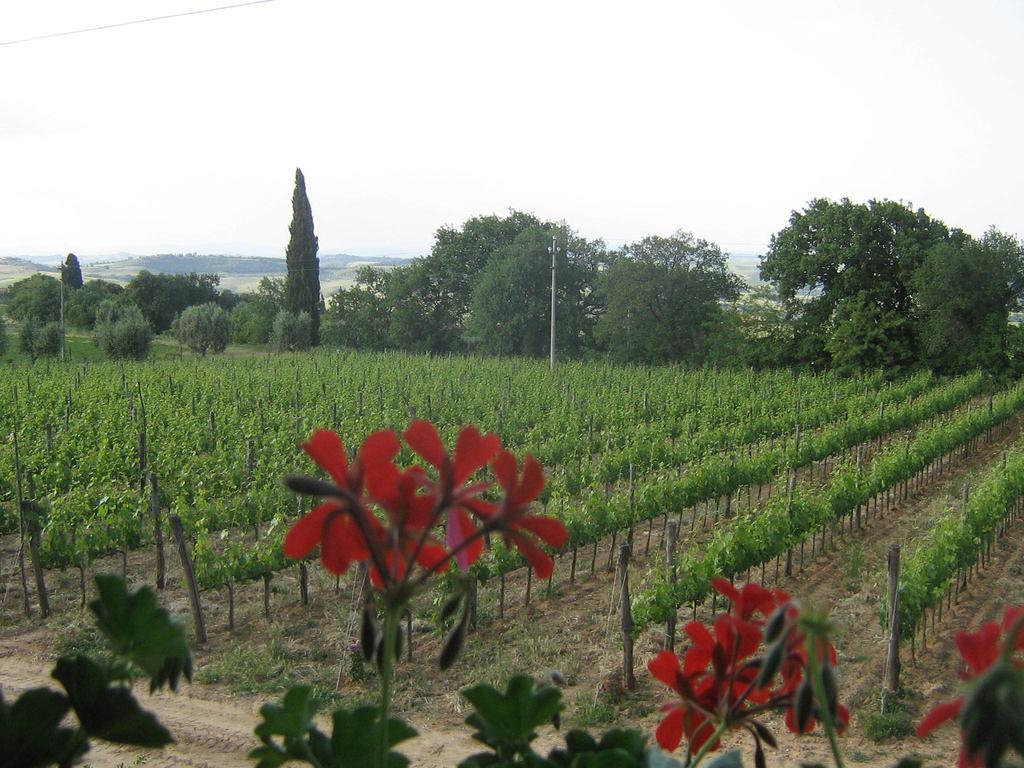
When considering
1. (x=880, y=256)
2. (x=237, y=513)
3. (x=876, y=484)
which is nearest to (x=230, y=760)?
(x=237, y=513)

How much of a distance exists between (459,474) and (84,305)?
1907 inches

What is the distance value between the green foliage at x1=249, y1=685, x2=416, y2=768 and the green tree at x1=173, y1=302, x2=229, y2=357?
128 ft

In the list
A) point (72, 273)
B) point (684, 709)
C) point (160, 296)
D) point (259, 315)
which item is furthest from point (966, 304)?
point (72, 273)

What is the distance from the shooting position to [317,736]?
32.5 inches

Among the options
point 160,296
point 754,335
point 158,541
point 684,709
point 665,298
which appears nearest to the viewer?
point 684,709

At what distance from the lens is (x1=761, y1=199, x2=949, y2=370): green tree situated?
2752 cm

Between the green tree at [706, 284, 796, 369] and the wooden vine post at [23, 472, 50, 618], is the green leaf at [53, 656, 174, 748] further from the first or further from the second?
the green tree at [706, 284, 796, 369]

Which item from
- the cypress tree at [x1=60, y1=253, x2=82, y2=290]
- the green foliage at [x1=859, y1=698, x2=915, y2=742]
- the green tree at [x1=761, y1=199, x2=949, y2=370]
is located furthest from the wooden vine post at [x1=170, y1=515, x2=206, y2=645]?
the cypress tree at [x1=60, y1=253, x2=82, y2=290]

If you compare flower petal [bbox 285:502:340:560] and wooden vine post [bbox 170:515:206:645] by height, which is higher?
flower petal [bbox 285:502:340:560]

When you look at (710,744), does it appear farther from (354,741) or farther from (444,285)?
(444,285)

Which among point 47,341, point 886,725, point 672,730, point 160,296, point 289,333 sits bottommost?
point 886,725

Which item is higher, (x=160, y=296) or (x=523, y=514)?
(x=160, y=296)

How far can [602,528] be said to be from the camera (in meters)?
9.84

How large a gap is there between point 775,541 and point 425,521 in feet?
28.4
